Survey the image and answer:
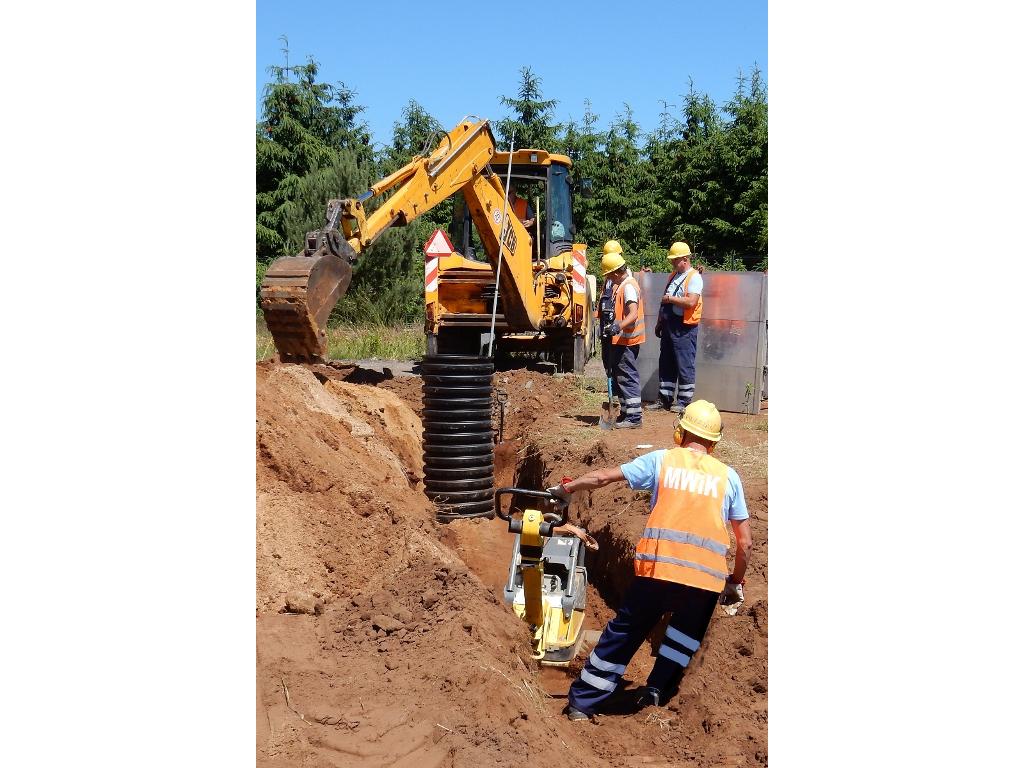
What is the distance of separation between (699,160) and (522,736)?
10180 millimetres

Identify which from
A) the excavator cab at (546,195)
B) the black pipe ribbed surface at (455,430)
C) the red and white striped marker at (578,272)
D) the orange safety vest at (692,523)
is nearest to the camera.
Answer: the orange safety vest at (692,523)

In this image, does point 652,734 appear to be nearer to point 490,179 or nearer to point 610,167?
point 490,179

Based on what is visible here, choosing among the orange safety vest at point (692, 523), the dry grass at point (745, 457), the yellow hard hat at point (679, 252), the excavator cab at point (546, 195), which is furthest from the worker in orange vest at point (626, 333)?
the orange safety vest at point (692, 523)

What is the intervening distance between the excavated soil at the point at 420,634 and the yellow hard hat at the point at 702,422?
1.22 meters

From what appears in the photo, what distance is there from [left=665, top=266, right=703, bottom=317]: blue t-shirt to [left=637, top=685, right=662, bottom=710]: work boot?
210 inches

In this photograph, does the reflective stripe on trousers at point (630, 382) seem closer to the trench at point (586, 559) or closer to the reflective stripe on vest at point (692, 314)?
the reflective stripe on vest at point (692, 314)

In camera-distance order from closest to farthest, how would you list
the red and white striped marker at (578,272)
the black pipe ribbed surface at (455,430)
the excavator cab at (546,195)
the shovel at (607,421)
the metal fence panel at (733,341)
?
the black pipe ribbed surface at (455,430), the shovel at (607,421), the metal fence panel at (733,341), the excavator cab at (546,195), the red and white striped marker at (578,272)

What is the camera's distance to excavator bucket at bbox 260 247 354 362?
305 inches

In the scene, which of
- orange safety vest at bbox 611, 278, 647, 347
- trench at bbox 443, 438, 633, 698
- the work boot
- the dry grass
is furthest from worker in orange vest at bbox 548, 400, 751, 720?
orange safety vest at bbox 611, 278, 647, 347

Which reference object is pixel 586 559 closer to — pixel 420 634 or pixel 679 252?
pixel 420 634

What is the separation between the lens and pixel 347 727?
4219 millimetres

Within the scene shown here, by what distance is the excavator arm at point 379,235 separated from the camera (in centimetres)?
782

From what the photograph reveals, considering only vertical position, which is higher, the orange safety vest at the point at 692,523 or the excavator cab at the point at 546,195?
the excavator cab at the point at 546,195
